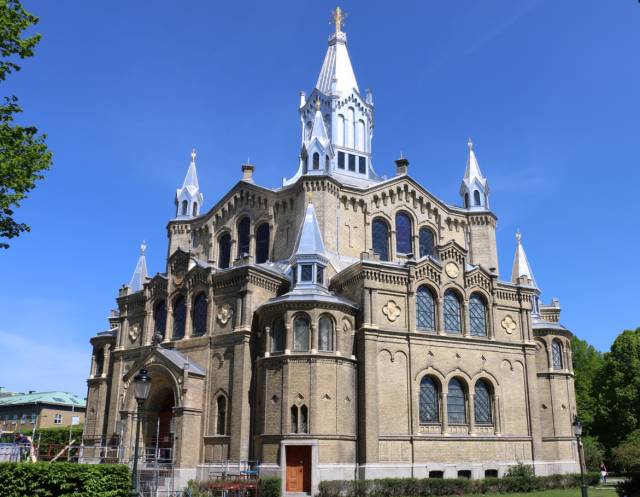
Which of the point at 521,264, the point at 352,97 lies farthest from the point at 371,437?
the point at 352,97

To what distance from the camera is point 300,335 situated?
35969mm

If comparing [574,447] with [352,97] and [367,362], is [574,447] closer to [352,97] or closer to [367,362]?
[367,362]

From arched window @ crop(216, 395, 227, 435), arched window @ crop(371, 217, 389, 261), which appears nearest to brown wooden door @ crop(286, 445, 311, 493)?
arched window @ crop(216, 395, 227, 435)

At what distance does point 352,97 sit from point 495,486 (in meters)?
32.7

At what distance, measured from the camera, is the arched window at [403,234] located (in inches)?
1799

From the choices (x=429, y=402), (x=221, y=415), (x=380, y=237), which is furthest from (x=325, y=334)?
(x=380, y=237)

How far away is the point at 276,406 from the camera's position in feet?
114

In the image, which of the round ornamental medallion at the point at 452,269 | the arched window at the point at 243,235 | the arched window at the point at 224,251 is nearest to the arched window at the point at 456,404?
the round ornamental medallion at the point at 452,269

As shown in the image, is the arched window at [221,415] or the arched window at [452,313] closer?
the arched window at [221,415]

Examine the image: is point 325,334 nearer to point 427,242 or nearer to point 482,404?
point 482,404

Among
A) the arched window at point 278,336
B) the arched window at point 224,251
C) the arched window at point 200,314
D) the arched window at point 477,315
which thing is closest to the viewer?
the arched window at point 278,336

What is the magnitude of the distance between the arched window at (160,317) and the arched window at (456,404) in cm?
1898

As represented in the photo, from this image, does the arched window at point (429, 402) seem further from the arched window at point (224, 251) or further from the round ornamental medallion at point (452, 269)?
the arched window at point (224, 251)

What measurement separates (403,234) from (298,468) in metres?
18.9
